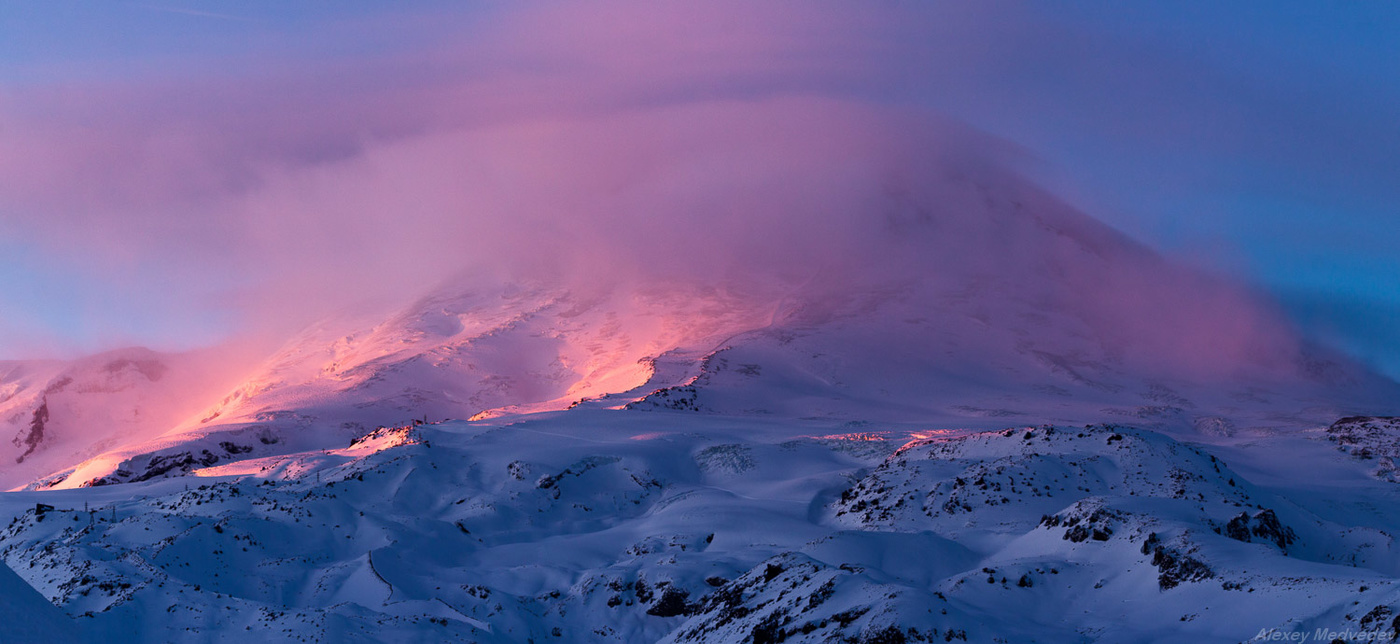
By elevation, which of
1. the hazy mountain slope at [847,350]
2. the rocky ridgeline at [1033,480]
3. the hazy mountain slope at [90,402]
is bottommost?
the hazy mountain slope at [90,402]

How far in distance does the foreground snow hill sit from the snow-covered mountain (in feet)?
0.57

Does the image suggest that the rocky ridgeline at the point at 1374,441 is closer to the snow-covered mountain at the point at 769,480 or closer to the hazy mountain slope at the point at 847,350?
the snow-covered mountain at the point at 769,480

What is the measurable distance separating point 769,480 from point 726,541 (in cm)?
1510

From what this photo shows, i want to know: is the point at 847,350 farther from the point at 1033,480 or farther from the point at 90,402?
the point at 90,402

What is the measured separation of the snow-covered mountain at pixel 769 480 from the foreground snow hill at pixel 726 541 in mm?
172

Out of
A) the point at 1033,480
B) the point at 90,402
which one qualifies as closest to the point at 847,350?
A: the point at 1033,480

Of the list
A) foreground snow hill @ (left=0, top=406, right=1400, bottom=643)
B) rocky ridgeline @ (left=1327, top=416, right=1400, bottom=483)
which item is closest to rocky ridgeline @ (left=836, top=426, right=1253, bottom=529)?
foreground snow hill @ (left=0, top=406, right=1400, bottom=643)

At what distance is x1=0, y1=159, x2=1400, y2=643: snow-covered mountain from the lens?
1111 inches

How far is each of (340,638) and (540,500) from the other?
96.2ft

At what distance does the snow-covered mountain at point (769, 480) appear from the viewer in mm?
28219

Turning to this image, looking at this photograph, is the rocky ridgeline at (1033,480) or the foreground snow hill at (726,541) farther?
the rocky ridgeline at (1033,480)

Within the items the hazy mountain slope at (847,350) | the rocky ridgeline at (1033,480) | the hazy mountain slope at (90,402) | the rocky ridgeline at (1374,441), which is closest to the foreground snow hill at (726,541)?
the rocky ridgeline at (1033,480)

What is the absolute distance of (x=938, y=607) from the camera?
2316 centimetres

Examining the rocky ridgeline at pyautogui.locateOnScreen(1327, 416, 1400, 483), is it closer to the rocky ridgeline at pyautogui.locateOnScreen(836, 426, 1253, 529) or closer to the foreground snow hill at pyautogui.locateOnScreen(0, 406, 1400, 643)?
the foreground snow hill at pyautogui.locateOnScreen(0, 406, 1400, 643)
